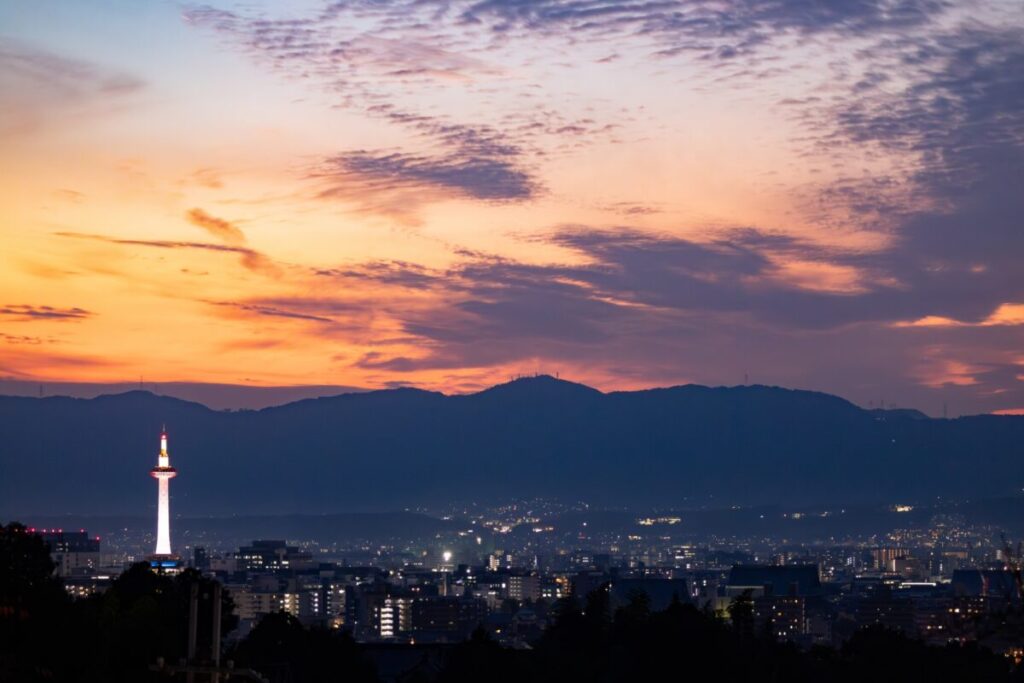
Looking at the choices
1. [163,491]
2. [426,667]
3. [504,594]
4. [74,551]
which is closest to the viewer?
[426,667]

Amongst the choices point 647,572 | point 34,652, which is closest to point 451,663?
point 34,652

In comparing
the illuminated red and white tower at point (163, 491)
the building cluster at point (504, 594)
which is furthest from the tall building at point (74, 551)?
the illuminated red and white tower at point (163, 491)

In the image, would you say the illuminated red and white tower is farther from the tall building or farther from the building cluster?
the tall building

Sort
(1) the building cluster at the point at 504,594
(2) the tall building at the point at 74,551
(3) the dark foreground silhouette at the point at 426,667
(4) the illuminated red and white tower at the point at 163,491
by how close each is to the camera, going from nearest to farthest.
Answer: (3) the dark foreground silhouette at the point at 426,667 < (1) the building cluster at the point at 504,594 < (4) the illuminated red and white tower at the point at 163,491 < (2) the tall building at the point at 74,551

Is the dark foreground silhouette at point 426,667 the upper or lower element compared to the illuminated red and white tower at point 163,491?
lower

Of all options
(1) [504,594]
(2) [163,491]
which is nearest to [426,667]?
(2) [163,491]

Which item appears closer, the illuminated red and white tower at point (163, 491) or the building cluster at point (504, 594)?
the building cluster at point (504, 594)

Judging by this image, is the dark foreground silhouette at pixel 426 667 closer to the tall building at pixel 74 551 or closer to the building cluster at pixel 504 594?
the building cluster at pixel 504 594

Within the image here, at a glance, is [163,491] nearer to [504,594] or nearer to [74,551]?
[504,594]
